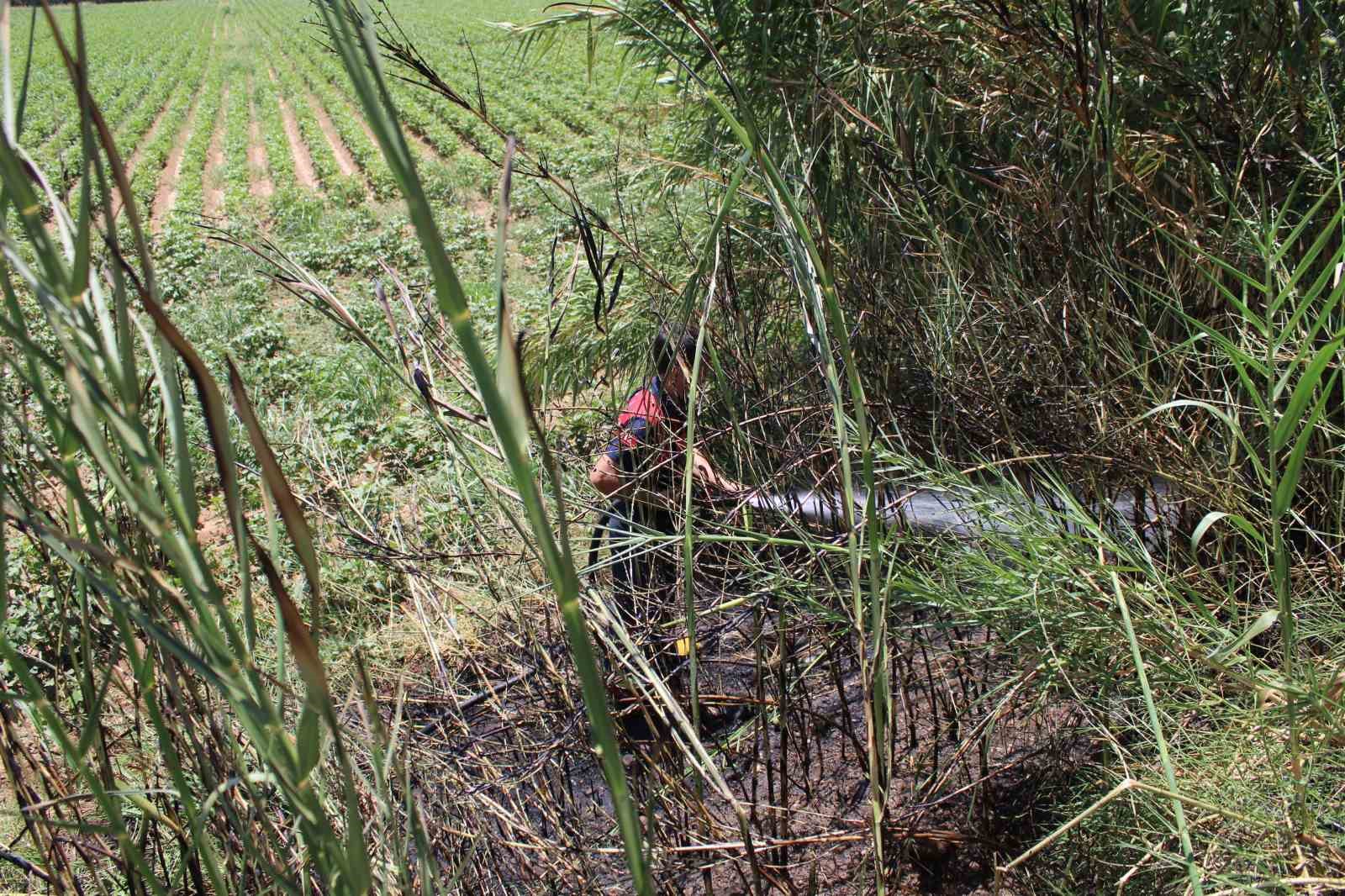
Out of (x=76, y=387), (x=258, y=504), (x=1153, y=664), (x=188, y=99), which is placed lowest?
(x=258, y=504)

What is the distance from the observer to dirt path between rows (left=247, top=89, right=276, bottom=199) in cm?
1442

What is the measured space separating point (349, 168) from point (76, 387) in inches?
654

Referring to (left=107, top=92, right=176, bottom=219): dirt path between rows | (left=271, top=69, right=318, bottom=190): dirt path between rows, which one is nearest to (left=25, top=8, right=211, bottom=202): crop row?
(left=107, top=92, right=176, bottom=219): dirt path between rows

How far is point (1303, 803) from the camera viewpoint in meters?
0.84

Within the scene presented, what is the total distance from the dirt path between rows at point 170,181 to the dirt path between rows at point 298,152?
1.70 meters

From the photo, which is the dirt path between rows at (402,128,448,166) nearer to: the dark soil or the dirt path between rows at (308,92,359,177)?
the dirt path between rows at (308,92,359,177)

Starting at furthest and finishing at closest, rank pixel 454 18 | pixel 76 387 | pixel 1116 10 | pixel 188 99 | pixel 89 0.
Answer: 1. pixel 89 0
2. pixel 454 18
3. pixel 188 99
4. pixel 1116 10
5. pixel 76 387

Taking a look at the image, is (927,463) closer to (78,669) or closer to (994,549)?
(994,549)

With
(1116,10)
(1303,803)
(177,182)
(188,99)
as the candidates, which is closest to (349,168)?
(177,182)

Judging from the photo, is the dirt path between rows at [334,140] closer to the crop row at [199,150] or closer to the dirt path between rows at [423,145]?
the dirt path between rows at [423,145]

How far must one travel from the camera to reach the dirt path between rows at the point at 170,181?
42.2 ft

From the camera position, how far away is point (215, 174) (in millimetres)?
15477

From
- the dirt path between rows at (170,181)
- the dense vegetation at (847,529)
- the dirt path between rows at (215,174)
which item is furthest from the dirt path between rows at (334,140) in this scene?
the dense vegetation at (847,529)

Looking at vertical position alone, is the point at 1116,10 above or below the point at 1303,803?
above
